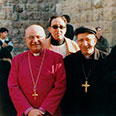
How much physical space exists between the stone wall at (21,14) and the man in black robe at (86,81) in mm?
7974

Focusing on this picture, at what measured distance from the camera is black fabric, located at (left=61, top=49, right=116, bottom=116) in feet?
11.9

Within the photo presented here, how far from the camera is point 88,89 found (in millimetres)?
3613

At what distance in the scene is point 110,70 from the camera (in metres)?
3.52

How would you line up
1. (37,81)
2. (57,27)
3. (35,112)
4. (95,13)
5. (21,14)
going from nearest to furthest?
(35,112) < (37,81) < (57,27) < (95,13) < (21,14)

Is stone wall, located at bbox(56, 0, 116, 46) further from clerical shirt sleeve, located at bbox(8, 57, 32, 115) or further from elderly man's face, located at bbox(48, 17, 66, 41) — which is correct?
clerical shirt sleeve, located at bbox(8, 57, 32, 115)

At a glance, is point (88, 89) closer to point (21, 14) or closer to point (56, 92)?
point (56, 92)

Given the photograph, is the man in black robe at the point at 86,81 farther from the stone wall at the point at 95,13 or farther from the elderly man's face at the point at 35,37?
the stone wall at the point at 95,13

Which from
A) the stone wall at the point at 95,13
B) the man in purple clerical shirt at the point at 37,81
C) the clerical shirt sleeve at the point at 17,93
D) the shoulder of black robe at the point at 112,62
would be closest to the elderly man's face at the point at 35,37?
the man in purple clerical shirt at the point at 37,81

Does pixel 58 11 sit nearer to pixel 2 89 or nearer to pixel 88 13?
pixel 88 13

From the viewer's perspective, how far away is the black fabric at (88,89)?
362cm

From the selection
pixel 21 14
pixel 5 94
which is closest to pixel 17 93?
pixel 5 94

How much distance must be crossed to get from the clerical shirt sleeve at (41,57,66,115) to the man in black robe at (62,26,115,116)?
12cm

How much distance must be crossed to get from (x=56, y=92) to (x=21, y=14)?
27.7 feet

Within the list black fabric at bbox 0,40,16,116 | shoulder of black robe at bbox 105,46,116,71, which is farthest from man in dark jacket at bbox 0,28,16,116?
shoulder of black robe at bbox 105,46,116,71
